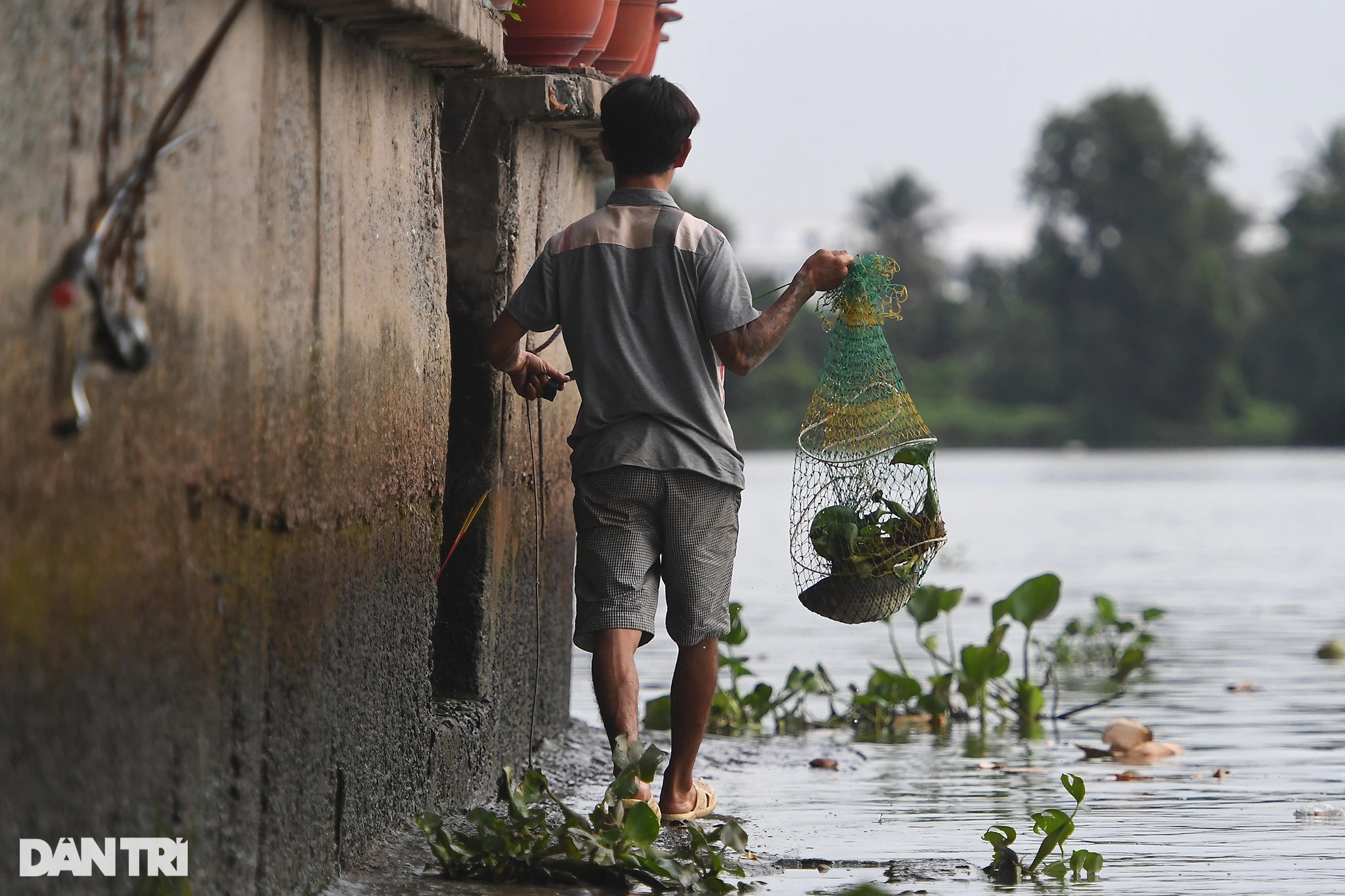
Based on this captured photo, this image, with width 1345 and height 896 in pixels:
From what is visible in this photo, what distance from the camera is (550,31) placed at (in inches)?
187

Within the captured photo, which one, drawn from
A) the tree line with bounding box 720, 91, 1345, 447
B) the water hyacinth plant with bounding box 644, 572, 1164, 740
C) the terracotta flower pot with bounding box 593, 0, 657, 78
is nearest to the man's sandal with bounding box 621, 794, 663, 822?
the water hyacinth plant with bounding box 644, 572, 1164, 740

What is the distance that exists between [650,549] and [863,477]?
2.23 ft

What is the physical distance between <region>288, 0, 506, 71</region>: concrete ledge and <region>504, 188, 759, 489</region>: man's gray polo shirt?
18.7 inches

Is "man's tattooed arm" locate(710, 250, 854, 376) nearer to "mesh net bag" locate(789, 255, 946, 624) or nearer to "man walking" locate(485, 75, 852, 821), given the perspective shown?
"man walking" locate(485, 75, 852, 821)

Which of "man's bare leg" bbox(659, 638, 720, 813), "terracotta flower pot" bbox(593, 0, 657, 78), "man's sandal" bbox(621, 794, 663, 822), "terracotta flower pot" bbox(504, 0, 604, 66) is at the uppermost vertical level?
"terracotta flower pot" bbox(593, 0, 657, 78)

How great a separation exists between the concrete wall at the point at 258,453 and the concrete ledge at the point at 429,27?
0.06ft

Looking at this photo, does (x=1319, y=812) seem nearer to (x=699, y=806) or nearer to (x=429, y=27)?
(x=699, y=806)

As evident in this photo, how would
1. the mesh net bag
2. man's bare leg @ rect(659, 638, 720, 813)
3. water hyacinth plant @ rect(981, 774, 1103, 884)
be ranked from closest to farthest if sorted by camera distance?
water hyacinth plant @ rect(981, 774, 1103, 884), man's bare leg @ rect(659, 638, 720, 813), the mesh net bag

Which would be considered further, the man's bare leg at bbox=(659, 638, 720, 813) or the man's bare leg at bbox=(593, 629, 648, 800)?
the man's bare leg at bbox=(659, 638, 720, 813)

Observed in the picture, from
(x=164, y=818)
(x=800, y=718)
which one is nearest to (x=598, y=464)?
(x=164, y=818)

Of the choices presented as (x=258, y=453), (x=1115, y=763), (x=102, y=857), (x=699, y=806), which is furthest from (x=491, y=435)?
(x=1115, y=763)

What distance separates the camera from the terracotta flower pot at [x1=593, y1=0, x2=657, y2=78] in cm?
546

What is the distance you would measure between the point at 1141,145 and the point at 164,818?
2869 inches

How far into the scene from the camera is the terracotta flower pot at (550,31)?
4.72 metres
